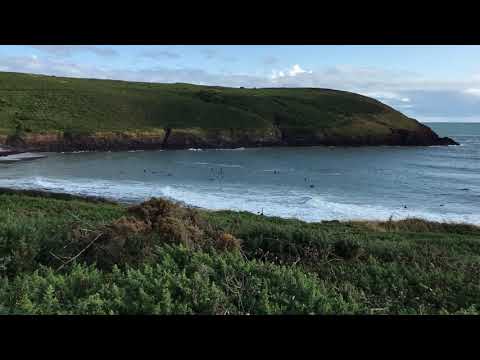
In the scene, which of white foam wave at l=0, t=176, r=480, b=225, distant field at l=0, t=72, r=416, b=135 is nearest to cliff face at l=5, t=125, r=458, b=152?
distant field at l=0, t=72, r=416, b=135

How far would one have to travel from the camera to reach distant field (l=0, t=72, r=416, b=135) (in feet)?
271

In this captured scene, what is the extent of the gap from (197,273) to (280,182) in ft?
138

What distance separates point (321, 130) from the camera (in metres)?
99.9

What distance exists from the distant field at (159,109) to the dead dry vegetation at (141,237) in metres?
69.2

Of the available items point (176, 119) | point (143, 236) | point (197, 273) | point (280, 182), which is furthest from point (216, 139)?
point (197, 273)

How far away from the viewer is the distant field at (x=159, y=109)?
8256 centimetres

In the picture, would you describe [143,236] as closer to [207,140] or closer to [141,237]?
[141,237]

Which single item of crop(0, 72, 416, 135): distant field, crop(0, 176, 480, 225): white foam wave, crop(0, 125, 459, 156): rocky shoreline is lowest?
crop(0, 176, 480, 225): white foam wave

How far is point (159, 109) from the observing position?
98250 mm

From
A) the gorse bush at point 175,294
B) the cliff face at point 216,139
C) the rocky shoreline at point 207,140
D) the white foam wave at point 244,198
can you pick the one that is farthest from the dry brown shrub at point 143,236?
the cliff face at point 216,139

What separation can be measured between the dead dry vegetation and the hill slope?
2607 inches

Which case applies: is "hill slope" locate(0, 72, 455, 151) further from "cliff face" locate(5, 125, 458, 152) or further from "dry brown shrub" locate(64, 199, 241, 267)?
"dry brown shrub" locate(64, 199, 241, 267)
